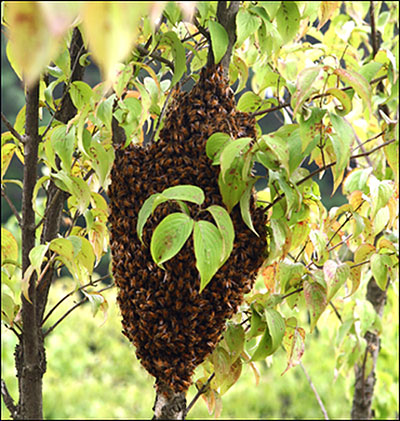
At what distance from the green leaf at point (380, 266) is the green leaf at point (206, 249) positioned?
35 centimetres

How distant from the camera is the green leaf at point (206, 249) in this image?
2.11 feet

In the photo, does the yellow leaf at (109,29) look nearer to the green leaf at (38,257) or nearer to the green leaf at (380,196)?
the green leaf at (38,257)

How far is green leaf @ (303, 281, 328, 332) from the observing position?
0.87 m

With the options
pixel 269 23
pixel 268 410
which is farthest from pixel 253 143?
pixel 268 410

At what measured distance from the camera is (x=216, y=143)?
2.56ft

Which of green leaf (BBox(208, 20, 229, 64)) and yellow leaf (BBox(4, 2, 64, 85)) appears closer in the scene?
yellow leaf (BBox(4, 2, 64, 85))

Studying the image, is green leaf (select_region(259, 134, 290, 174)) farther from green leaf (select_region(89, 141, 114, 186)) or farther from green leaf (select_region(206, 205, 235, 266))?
green leaf (select_region(89, 141, 114, 186))

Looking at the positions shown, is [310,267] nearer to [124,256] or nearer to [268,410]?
[124,256]

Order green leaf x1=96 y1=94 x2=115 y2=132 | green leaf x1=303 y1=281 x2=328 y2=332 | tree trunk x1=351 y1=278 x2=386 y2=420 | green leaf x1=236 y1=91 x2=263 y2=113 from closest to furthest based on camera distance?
green leaf x1=96 y1=94 x2=115 y2=132 → green leaf x1=303 y1=281 x2=328 y2=332 → green leaf x1=236 y1=91 x2=263 y2=113 → tree trunk x1=351 y1=278 x2=386 y2=420

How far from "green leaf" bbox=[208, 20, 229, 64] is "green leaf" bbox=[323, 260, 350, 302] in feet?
1.14

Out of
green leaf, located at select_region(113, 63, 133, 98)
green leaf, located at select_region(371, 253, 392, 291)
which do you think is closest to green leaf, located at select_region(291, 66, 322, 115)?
green leaf, located at select_region(113, 63, 133, 98)

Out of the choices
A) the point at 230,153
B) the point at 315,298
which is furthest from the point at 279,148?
the point at 315,298

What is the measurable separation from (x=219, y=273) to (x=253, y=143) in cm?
19

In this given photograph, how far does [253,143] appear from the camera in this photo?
0.83 metres
